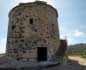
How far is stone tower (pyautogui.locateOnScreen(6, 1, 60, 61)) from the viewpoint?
627 inches

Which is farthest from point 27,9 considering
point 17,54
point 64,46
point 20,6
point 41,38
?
point 64,46

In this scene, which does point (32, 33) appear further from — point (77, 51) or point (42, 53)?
point (77, 51)

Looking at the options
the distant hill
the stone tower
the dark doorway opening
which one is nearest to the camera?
the stone tower

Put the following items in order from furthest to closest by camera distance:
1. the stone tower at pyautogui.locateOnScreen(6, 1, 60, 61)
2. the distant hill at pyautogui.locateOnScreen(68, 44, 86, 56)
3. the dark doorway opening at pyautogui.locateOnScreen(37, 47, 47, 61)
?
the distant hill at pyautogui.locateOnScreen(68, 44, 86, 56) < the dark doorway opening at pyautogui.locateOnScreen(37, 47, 47, 61) < the stone tower at pyautogui.locateOnScreen(6, 1, 60, 61)

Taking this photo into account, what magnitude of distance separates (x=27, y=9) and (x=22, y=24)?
152 cm

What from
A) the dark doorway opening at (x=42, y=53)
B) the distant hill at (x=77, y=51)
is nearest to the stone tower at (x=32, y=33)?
the dark doorway opening at (x=42, y=53)

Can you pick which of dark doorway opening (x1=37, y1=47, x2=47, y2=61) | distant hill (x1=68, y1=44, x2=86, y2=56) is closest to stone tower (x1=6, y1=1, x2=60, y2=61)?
dark doorway opening (x1=37, y1=47, x2=47, y2=61)

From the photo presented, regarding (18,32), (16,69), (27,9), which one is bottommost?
(16,69)

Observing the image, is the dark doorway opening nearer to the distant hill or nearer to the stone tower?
the stone tower

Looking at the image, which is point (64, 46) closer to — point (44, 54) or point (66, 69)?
point (44, 54)

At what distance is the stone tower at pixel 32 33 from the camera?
15938 millimetres

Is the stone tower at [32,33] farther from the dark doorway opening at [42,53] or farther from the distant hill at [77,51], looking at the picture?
the distant hill at [77,51]

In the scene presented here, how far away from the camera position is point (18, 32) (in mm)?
16516

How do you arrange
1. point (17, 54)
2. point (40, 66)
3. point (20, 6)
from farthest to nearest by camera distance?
1. point (20, 6)
2. point (17, 54)
3. point (40, 66)
